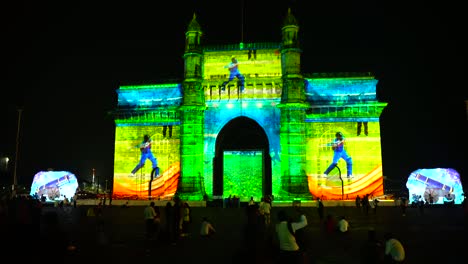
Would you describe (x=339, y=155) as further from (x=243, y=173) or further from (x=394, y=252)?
(x=394, y=252)

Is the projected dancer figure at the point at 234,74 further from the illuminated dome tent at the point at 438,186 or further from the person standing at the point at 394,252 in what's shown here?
the person standing at the point at 394,252

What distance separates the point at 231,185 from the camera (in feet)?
147

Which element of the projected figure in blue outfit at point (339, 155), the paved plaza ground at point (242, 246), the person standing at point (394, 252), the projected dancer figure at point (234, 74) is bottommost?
the paved plaza ground at point (242, 246)

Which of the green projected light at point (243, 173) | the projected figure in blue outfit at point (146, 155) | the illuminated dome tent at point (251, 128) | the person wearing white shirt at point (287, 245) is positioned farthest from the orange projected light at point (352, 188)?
the person wearing white shirt at point (287, 245)

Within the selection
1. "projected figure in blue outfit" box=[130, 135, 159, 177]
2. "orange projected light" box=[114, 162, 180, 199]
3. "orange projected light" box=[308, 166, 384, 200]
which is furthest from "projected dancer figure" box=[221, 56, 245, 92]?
"orange projected light" box=[308, 166, 384, 200]

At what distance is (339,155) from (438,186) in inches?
385

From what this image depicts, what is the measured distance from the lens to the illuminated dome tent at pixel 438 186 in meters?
42.8

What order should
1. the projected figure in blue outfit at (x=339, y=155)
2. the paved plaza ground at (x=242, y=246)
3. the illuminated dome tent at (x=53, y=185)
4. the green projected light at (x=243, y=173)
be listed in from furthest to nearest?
1. the illuminated dome tent at (x=53, y=185)
2. the green projected light at (x=243, y=173)
3. the projected figure in blue outfit at (x=339, y=155)
4. the paved plaza ground at (x=242, y=246)

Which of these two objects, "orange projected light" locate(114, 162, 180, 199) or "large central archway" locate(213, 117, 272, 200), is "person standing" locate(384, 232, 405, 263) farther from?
"orange projected light" locate(114, 162, 180, 199)

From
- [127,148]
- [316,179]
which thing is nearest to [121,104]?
[127,148]

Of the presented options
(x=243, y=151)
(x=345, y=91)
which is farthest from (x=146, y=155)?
(x=345, y=91)

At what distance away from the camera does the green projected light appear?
4434 cm

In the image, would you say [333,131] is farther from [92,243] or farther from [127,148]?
[92,243]

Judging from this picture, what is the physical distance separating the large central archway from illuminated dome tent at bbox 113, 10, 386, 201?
0.32ft
